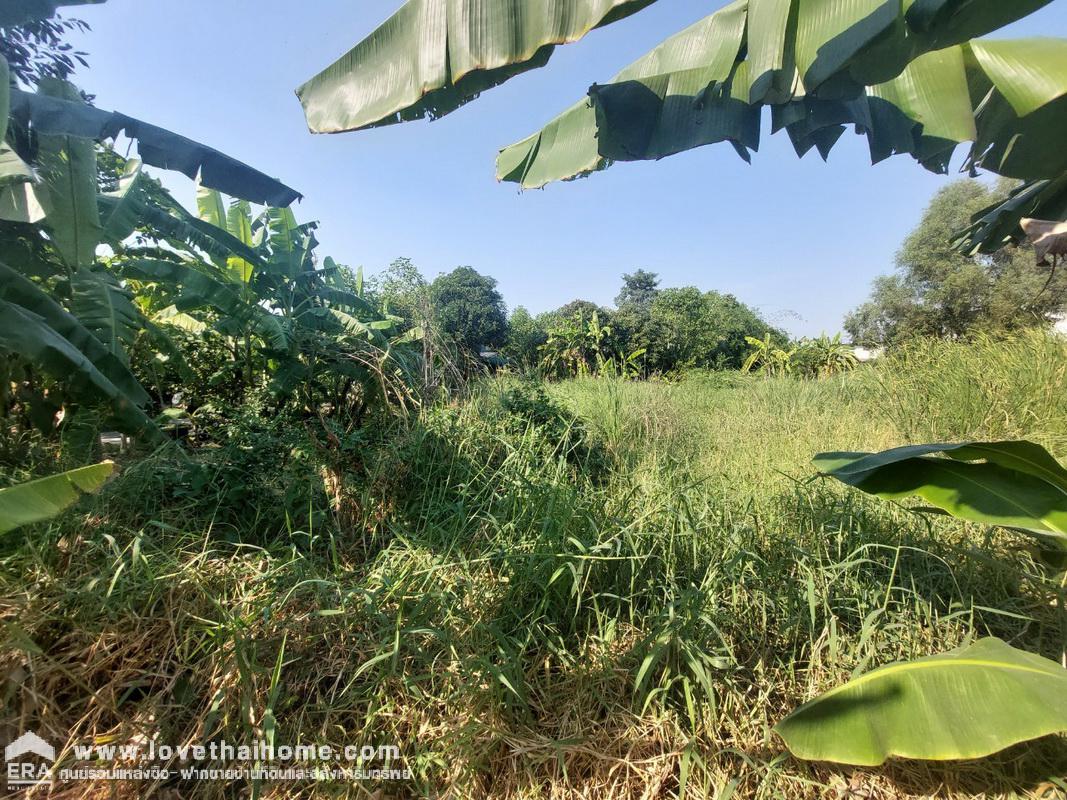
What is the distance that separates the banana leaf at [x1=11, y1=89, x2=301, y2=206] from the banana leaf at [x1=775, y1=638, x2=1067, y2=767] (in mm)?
4438

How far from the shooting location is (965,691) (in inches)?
47.9

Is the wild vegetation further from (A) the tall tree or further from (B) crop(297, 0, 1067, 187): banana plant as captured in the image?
(A) the tall tree

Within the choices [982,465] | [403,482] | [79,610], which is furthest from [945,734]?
[79,610]

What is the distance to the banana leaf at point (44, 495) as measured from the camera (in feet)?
3.90

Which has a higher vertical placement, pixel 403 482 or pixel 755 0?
pixel 755 0

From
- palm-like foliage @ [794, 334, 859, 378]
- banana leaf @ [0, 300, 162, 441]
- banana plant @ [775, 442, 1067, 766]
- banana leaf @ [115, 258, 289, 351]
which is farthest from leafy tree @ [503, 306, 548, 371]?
banana plant @ [775, 442, 1067, 766]

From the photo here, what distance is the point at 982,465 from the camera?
1.59 meters

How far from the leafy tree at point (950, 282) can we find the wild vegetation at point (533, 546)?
13933 millimetres

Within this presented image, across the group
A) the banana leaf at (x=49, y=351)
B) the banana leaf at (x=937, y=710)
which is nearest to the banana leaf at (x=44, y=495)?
the banana leaf at (x=49, y=351)

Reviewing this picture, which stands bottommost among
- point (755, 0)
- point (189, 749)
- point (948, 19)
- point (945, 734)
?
point (189, 749)

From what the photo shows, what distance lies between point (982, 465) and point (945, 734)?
101 centimetres

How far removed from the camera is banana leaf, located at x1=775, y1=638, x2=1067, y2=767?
112 cm

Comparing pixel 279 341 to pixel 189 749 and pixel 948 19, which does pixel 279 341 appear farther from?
pixel 948 19

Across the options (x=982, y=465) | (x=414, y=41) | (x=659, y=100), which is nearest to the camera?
(x=414, y=41)
